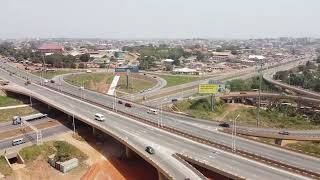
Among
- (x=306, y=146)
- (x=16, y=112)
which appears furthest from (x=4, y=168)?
(x=306, y=146)

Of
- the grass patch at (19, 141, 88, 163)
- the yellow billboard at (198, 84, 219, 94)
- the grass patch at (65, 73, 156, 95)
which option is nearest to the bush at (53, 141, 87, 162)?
the grass patch at (19, 141, 88, 163)

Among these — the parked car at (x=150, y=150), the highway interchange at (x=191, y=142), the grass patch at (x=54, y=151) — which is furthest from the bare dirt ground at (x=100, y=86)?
the parked car at (x=150, y=150)

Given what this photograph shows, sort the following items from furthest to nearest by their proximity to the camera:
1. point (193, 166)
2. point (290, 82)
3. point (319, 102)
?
point (290, 82), point (319, 102), point (193, 166)

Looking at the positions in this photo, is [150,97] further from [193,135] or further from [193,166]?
[193,166]

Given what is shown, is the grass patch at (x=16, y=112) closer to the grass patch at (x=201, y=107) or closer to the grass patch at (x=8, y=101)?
the grass patch at (x=8, y=101)

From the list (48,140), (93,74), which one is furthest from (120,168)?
(93,74)

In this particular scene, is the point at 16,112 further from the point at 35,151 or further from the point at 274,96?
the point at 274,96
